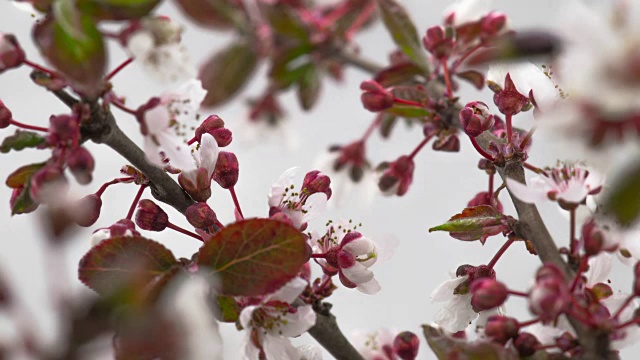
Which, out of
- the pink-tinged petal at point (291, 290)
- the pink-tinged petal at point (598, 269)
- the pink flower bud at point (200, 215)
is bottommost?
the pink-tinged petal at point (598, 269)

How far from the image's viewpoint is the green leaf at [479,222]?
874 mm

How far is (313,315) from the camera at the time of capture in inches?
32.7

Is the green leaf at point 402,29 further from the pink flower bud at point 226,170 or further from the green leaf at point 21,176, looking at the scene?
the green leaf at point 21,176

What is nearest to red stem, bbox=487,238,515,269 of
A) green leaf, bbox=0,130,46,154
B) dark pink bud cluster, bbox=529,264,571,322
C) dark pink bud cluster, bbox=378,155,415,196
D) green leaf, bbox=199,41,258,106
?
dark pink bud cluster, bbox=529,264,571,322

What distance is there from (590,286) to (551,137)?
17.0 inches

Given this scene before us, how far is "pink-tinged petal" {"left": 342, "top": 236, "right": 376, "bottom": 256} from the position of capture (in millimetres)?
917

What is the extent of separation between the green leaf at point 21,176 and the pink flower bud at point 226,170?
22cm

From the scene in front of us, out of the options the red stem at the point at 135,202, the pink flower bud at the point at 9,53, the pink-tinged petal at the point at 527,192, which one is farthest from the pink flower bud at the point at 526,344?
the pink flower bud at the point at 9,53

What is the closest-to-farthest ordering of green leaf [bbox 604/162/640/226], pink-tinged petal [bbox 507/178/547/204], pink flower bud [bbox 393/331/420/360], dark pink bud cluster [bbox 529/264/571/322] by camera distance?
1. green leaf [bbox 604/162/640/226]
2. dark pink bud cluster [bbox 529/264/571/322]
3. pink-tinged petal [bbox 507/178/547/204]
4. pink flower bud [bbox 393/331/420/360]

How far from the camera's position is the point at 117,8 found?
758 mm

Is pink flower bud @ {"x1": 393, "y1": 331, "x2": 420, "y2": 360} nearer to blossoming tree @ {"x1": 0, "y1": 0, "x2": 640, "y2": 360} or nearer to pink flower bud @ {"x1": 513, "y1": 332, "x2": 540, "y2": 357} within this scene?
blossoming tree @ {"x1": 0, "y1": 0, "x2": 640, "y2": 360}

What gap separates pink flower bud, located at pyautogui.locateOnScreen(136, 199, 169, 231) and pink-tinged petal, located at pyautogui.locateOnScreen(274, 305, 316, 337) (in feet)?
0.64

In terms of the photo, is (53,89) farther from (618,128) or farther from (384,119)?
(384,119)

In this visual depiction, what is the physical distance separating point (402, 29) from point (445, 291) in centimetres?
39
